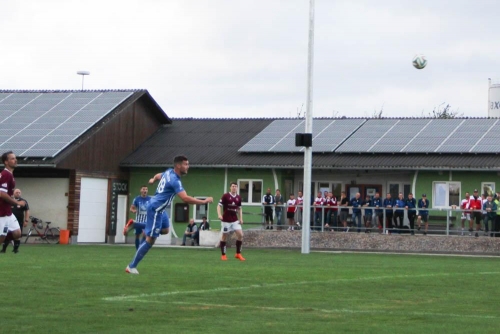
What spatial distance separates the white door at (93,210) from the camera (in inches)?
1811

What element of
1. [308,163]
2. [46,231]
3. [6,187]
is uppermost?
[308,163]

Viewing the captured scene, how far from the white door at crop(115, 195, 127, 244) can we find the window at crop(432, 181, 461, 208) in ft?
49.4

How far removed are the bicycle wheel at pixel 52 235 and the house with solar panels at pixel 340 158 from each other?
5212 millimetres

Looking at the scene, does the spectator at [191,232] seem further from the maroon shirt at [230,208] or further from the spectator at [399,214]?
the maroon shirt at [230,208]

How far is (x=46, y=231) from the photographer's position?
148 ft

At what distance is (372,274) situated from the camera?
1797 cm

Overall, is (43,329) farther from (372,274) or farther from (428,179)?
(428,179)

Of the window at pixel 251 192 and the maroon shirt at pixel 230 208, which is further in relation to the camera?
the window at pixel 251 192

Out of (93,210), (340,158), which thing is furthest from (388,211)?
(93,210)

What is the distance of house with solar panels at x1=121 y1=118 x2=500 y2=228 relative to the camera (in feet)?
140

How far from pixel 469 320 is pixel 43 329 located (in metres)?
4.18

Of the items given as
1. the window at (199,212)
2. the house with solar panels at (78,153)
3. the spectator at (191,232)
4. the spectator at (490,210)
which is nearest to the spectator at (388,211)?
the spectator at (490,210)

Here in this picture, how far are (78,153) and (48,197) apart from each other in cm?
271

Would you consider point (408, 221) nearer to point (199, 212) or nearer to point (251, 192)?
point (251, 192)
